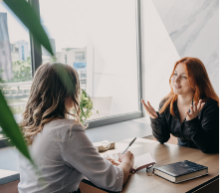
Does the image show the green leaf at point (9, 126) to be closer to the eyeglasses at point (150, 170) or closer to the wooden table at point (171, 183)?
the wooden table at point (171, 183)

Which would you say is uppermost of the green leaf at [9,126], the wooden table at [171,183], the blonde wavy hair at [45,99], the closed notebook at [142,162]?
the green leaf at [9,126]

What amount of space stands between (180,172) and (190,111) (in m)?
0.64

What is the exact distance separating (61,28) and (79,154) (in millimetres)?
1703

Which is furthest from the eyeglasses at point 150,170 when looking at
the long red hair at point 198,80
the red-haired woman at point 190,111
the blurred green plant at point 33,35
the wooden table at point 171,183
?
the blurred green plant at point 33,35

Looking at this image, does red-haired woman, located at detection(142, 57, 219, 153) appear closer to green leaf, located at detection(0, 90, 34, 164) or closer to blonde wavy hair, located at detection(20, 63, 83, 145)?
blonde wavy hair, located at detection(20, 63, 83, 145)

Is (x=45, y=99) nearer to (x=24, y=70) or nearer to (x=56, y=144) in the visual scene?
(x=56, y=144)

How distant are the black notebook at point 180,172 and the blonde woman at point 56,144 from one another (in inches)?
9.7

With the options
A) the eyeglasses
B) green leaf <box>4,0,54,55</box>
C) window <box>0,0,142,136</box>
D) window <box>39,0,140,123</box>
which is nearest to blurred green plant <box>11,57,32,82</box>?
window <box>0,0,142,136</box>

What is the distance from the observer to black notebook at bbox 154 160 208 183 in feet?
3.74

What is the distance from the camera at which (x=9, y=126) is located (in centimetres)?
10

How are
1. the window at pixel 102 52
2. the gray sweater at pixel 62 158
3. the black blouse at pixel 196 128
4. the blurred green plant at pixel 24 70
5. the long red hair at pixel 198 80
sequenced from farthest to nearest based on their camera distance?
the window at pixel 102 52 → the blurred green plant at pixel 24 70 → the long red hair at pixel 198 80 → the black blouse at pixel 196 128 → the gray sweater at pixel 62 158

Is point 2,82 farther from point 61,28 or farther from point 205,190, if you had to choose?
point 61,28

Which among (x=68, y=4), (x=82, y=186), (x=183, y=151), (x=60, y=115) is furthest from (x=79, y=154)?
(x=68, y=4)

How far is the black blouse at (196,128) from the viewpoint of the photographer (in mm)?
1573
